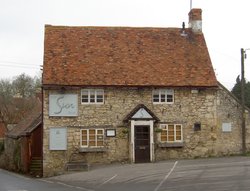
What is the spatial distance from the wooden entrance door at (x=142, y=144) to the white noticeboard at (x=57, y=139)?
453 cm

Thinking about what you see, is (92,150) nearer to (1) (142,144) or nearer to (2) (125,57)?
(1) (142,144)

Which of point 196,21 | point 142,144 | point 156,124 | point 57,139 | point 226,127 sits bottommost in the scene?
point 142,144

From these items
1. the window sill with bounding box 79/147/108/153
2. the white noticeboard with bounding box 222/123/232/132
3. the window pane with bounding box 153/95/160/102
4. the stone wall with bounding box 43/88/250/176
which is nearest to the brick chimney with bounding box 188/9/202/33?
the stone wall with bounding box 43/88/250/176

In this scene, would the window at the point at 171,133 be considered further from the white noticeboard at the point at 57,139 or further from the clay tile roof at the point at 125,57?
the white noticeboard at the point at 57,139

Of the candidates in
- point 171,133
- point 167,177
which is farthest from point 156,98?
point 167,177

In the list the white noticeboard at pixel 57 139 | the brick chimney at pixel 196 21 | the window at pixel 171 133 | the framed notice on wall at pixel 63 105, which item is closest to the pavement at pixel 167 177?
the window at pixel 171 133

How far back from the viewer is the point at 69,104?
3253cm

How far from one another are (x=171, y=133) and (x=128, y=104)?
3.35 m

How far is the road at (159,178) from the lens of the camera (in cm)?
2141

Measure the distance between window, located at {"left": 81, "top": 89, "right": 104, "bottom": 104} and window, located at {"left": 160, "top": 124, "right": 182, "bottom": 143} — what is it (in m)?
4.31

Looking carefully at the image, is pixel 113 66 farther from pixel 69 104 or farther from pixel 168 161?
pixel 168 161

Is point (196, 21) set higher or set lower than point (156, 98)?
higher

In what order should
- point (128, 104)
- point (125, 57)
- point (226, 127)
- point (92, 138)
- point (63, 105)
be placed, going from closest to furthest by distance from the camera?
point (63, 105) < point (92, 138) < point (128, 104) < point (226, 127) < point (125, 57)

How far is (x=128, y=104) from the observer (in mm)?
33250
